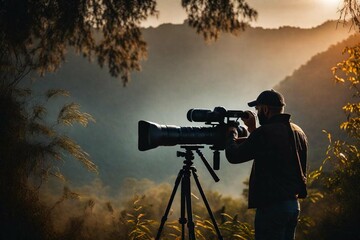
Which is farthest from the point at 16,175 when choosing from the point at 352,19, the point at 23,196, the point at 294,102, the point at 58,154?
the point at 294,102

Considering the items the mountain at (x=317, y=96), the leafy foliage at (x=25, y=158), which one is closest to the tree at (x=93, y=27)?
the leafy foliage at (x=25, y=158)

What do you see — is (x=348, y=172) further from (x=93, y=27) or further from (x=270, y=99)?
(x=93, y=27)

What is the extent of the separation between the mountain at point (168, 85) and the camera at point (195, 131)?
190 ft

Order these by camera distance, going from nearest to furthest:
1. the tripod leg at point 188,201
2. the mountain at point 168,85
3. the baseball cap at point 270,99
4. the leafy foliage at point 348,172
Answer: the baseball cap at point 270,99, the tripod leg at point 188,201, the leafy foliage at point 348,172, the mountain at point 168,85

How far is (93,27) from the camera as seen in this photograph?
4316mm

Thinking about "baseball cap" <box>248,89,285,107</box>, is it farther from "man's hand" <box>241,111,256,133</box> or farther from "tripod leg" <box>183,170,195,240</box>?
"tripod leg" <box>183,170,195,240</box>

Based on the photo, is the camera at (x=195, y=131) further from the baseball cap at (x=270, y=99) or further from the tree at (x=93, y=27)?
the tree at (x=93, y=27)

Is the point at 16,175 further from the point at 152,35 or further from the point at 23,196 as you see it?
the point at 152,35

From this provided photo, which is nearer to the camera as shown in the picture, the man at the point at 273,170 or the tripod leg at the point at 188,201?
the man at the point at 273,170

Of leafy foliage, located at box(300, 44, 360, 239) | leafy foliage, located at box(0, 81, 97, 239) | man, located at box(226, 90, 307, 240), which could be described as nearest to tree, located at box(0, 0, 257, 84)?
leafy foliage, located at box(0, 81, 97, 239)

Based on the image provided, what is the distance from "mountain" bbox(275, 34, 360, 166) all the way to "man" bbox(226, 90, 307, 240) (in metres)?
32.5

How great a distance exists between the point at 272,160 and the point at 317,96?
45056 mm

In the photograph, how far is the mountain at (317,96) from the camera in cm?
3791

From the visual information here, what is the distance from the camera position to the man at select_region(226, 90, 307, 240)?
103 inches
